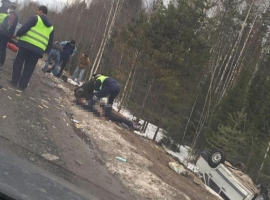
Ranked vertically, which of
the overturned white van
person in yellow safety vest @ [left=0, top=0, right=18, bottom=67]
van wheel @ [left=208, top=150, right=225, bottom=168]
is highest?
person in yellow safety vest @ [left=0, top=0, right=18, bottom=67]

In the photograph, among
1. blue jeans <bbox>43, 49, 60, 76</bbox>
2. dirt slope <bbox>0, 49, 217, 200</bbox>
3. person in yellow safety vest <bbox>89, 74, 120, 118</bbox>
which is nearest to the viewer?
dirt slope <bbox>0, 49, 217, 200</bbox>

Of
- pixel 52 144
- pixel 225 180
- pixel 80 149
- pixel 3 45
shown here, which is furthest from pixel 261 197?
pixel 3 45

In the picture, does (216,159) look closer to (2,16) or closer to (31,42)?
(31,42)

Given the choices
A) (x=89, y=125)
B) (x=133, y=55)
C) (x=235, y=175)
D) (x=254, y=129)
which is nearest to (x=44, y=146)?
(x=89, y=125)

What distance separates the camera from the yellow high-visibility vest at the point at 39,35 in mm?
8070

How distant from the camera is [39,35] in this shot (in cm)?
819

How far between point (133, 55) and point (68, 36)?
72.6ft

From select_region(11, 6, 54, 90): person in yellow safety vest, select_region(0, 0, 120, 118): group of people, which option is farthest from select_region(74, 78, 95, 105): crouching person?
select_region(11, 6, 54, 90): person in yellow safety vest

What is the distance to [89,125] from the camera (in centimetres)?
876

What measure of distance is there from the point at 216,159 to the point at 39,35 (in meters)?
5.91

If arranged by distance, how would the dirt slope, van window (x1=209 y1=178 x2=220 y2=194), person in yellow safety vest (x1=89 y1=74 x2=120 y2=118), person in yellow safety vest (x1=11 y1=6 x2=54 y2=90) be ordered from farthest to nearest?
1. van window (x1=209 y1=178 x2=220 y2=194)
2. person in yellow safety vest (x1=89 y1=74 x2=120 y2=118)
3. person in yellow safety vest (x1=11 y1=6 x2=54 y2=90)
4. the dirt slope

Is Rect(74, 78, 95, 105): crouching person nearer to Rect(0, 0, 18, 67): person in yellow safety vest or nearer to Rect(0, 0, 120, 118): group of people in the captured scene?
Rect(0, 0, 120, 118): group of people

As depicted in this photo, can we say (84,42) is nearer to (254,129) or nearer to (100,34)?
(100,34)

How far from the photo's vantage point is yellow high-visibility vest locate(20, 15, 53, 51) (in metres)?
8.07
